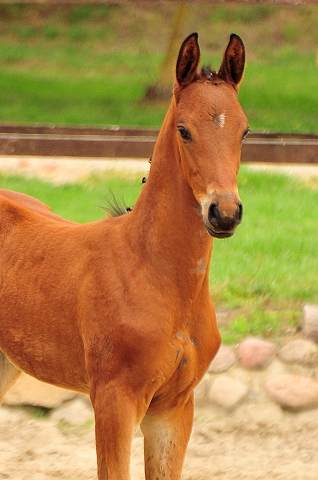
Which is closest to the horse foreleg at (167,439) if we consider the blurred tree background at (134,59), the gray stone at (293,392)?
the gray stone at (293,392)

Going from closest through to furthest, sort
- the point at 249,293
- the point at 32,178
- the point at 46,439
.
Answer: the point at 46,439
the point at 249,293
the point at 32,178

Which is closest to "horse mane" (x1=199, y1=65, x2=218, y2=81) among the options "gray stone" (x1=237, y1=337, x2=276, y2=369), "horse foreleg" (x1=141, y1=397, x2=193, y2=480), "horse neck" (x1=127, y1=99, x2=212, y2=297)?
"horse neck" (x1=127, y1=99, x2=212, y2=297)

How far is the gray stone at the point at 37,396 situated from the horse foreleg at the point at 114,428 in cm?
165

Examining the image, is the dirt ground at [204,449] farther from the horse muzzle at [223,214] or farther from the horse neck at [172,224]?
the horse muzzle at [223,214]

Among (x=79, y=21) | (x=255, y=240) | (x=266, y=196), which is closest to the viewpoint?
(x=255, y=240)

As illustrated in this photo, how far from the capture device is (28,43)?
19.5 metres

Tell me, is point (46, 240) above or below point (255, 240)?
above

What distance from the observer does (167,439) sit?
9.14ft

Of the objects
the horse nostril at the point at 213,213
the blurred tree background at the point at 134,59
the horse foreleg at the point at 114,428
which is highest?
the horse nostril at the point at 213,213

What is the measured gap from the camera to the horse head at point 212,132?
225cm

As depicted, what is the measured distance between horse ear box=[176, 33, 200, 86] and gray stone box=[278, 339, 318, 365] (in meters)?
2.30

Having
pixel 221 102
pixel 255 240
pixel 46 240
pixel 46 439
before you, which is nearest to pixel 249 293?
pixel 255 240

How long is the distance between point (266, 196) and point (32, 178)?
95.8 inches

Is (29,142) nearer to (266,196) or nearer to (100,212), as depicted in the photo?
(100,212)
